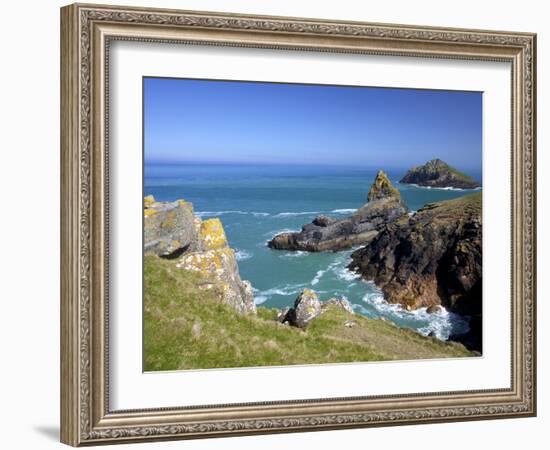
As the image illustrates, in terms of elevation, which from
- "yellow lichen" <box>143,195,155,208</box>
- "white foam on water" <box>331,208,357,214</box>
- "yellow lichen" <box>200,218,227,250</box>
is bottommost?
"yellow lichen" <box>200,218,227,250</box>

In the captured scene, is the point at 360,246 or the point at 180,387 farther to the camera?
the point at 360,246

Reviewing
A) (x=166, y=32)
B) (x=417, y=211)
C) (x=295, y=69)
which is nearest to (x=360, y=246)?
(x=417, y=211)

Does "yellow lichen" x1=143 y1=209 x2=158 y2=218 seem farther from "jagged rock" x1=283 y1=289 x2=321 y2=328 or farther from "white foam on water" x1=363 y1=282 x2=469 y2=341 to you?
"white foam on water" x1=363 y1=282 x2=469 y2=341

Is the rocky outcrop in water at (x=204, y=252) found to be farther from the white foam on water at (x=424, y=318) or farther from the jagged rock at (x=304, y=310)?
the white foam on water at (x=424, y=318)

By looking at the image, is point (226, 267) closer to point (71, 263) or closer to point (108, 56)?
point (71, 263)

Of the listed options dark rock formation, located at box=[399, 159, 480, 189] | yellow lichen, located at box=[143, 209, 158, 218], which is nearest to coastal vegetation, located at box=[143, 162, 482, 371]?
yellow lichen, located at box=[143, 209, 158, 218]

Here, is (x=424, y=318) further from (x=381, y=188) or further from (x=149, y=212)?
(x=149, y=212)
